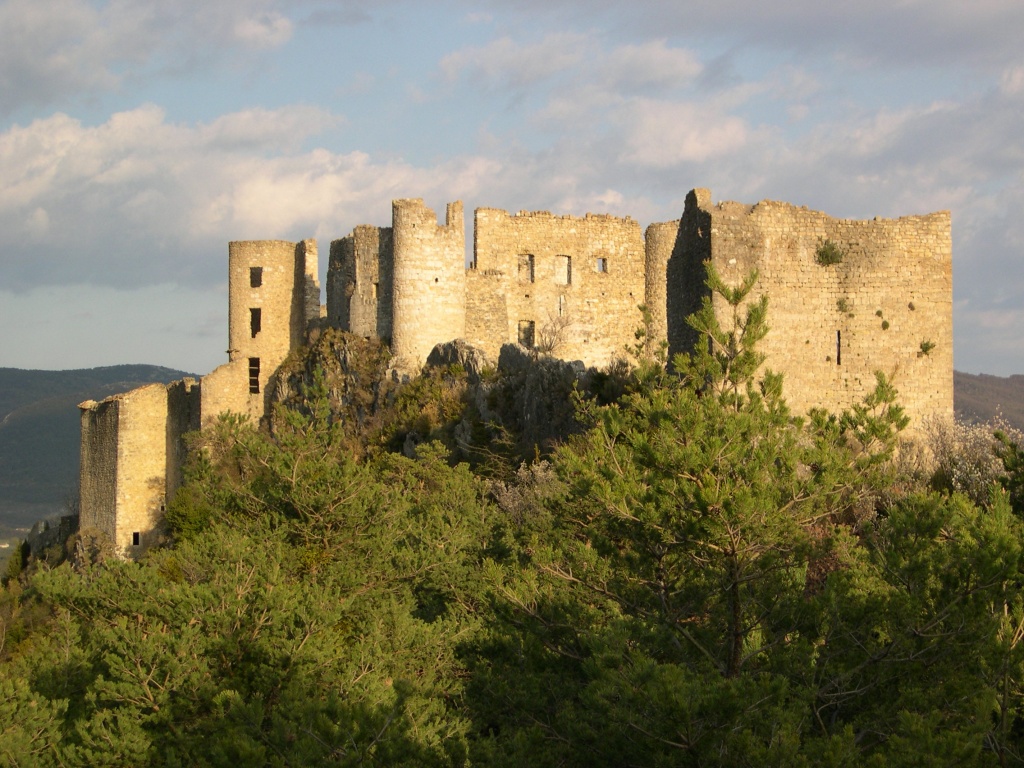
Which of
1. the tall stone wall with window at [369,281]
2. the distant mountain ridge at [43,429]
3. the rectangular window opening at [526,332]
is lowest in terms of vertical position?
the distant mountain ridge at [43,429]

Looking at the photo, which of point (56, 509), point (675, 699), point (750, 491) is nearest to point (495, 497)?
point (750, 491)

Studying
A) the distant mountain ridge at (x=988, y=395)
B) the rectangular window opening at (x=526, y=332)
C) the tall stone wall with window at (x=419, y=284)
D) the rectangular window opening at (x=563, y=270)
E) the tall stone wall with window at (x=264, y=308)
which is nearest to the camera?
the tall stone wall with window at (x=419, y=284)

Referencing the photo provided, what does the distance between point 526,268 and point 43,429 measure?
81209mm

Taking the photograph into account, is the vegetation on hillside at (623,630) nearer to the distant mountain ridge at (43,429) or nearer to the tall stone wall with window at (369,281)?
the tall stone wall with window at (369,281)

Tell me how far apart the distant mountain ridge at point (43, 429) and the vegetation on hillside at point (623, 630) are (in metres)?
64.6

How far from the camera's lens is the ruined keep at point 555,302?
19141mm

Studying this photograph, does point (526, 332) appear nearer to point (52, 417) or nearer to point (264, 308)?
point (264, 308)

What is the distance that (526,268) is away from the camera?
106 feet

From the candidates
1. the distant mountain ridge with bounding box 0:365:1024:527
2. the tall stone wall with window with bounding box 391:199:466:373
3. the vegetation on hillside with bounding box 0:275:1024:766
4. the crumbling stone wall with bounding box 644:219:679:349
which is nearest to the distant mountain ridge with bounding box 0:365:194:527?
the distant mountain ridge with bounding box 0:365:1024:527

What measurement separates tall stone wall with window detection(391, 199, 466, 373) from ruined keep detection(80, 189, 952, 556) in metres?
0.03

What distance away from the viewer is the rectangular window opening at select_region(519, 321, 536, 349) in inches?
1254

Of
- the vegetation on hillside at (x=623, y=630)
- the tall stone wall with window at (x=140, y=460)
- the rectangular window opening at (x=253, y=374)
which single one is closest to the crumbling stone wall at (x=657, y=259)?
the rectangular window opening at (x=253, y=374)

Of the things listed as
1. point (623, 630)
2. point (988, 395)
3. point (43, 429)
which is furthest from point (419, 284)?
point (43, 429)

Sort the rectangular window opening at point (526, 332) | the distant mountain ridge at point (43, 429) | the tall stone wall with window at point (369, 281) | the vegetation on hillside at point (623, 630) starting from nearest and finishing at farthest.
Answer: the vegetation on hillside at point (623, 630), the tall stone wall with window at point (369, 281), the rectangular window opening at point (526, 332), the distant mountain ridge at point (43, 429)
